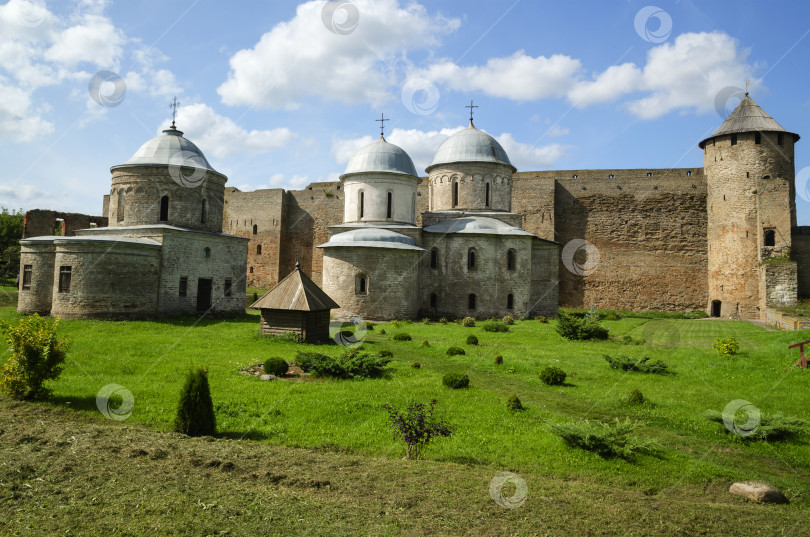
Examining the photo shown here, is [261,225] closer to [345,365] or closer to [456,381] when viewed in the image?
[345,365]

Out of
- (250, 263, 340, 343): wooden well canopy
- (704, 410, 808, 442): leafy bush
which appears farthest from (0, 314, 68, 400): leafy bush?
(704, 410, 808, 442): leafy bush

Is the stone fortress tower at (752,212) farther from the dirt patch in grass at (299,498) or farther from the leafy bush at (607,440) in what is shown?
the dirt patch in grass at (299,498)

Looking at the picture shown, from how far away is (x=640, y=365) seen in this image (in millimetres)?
13570

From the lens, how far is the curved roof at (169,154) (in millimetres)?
23766

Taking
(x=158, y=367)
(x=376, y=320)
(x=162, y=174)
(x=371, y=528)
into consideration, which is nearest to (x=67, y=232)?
(x=162, y=174)

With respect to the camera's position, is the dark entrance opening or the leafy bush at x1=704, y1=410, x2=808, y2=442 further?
the dark entrance opening

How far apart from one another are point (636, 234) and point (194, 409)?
3104 cm

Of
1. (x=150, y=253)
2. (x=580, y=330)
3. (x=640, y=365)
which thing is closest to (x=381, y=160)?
(x=150, y=253)

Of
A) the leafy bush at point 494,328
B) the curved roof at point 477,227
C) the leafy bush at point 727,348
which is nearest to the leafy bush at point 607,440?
the leafy bush at point 727,348

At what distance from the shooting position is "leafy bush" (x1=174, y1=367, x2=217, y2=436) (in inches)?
328

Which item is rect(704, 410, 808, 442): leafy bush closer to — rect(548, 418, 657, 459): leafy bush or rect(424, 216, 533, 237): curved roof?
rect(548, 418, 657, 459): leafy bush

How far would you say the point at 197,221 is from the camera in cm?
2439

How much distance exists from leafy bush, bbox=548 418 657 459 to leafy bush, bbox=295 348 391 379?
17.7 ft

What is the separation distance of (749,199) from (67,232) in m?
36.6
